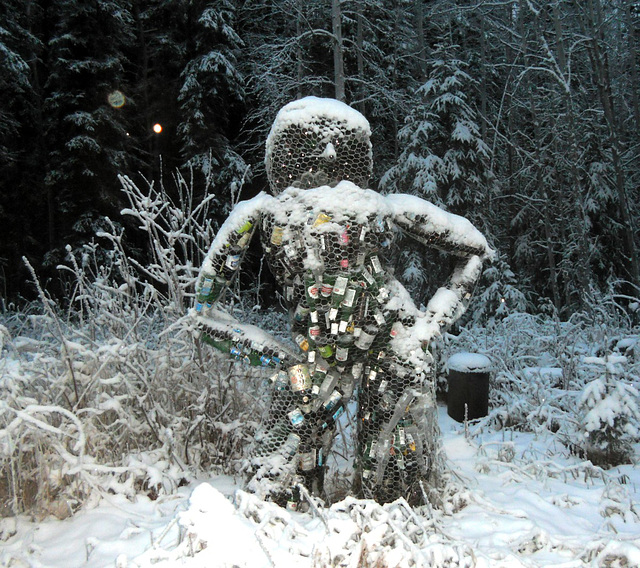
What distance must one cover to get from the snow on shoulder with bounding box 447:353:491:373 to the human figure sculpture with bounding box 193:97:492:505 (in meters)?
2.33

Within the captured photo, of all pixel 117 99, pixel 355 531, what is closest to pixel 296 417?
pixel 355 531

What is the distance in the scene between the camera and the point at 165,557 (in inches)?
69.4

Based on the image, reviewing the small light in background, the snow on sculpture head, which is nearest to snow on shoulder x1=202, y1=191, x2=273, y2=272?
the snow on sculpture head

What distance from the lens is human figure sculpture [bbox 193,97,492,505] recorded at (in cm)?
228

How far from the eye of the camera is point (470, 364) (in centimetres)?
481

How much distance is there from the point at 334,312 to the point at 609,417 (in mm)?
2269

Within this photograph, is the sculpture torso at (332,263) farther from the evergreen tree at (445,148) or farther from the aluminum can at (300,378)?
the evergreen tree at (445,148)

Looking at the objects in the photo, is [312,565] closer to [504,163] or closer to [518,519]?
[518,519]

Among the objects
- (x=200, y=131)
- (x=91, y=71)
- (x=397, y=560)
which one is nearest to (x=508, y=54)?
(x=200, y=131)

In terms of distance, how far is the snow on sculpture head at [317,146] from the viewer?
2.34m

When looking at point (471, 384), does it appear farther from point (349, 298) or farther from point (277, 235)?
point (277, 235)

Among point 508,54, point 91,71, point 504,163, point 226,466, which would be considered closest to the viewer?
point 226,466

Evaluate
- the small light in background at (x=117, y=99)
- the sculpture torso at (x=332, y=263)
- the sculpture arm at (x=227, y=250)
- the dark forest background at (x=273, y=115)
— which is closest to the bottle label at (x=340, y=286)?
the sculpture torso at (x=332, y=263)

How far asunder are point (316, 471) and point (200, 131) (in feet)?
32.4
